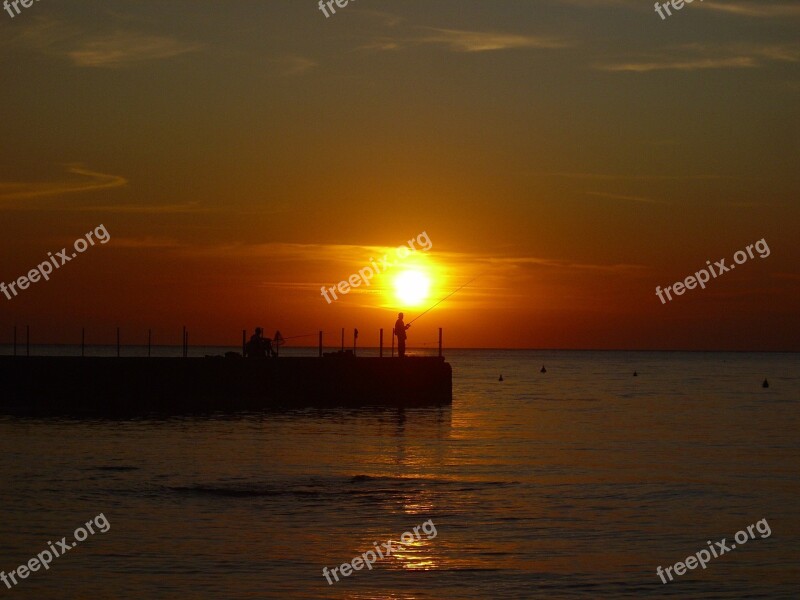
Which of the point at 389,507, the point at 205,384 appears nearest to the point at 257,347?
the point at 205,384

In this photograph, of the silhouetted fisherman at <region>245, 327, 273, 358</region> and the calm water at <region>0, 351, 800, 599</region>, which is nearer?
the calm water at <region>0, 351, 800, 599</region>

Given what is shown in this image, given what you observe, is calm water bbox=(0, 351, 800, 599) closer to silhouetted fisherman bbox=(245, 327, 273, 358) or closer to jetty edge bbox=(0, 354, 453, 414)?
jetty edge bbox=(0, 354, 453, 414)

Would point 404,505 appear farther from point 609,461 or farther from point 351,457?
point 609,461

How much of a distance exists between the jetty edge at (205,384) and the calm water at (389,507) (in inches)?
223

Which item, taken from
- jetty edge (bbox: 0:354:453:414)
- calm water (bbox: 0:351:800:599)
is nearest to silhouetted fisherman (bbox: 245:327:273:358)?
jetty edge (bbox: 0:354:453:414)

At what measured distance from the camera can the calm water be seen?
1784cm

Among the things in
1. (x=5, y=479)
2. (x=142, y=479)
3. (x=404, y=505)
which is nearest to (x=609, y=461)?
(x=404, y=505)

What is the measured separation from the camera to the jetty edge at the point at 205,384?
50469 millimetres

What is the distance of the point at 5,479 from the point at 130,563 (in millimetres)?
10391

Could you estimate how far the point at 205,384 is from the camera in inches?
2055

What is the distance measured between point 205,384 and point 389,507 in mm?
29378

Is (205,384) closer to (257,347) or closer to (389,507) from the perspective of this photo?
(257,347)

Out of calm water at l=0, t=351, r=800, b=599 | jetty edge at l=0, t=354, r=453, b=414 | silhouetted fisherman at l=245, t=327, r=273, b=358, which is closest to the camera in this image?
calm water at l=0, t=351, r=800, b=599

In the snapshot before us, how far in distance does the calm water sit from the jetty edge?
18.6 ft
